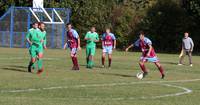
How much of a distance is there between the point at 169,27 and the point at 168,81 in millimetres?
39841

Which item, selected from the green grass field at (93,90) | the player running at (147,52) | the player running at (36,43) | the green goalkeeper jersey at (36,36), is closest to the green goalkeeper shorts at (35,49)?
the player running at (36,43)

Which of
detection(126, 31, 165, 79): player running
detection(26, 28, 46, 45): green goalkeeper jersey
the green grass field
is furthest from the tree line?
the green grass field

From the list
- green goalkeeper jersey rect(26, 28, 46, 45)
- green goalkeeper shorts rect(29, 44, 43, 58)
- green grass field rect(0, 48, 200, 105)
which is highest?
green goalkeeper jersey rect(26, 28, 46, 45)

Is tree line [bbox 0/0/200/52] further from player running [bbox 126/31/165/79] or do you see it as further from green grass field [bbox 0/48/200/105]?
green grass field [bbox 0/48/200/105]

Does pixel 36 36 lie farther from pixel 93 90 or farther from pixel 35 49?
pixel 93 90

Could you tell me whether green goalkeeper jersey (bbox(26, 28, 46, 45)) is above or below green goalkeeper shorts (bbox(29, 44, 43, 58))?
above

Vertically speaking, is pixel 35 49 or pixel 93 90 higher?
pixel 35 49

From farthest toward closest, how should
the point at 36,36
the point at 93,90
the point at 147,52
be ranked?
1. the point at 36,36
2. the point at 147,52
3. the point at 93,90

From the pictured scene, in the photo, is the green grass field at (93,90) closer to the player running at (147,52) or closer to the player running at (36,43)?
the player running at (147,52)

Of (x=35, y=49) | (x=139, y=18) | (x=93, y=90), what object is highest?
(x=139, y=18)

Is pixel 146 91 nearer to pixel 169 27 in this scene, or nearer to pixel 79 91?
pixel 79 91

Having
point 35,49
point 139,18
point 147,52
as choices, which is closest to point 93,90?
point 147,52

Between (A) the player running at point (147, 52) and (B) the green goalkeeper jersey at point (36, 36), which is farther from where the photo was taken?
(B) the green goalkeeper jersey at point (36, 36)

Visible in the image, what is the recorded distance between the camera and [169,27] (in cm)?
5891
